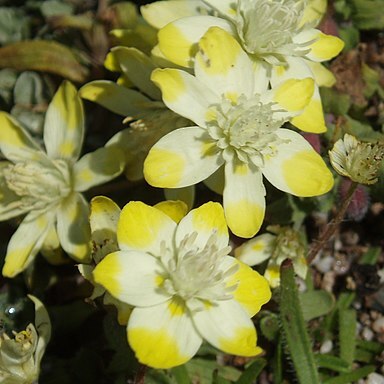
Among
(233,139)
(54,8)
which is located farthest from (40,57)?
(233,139)

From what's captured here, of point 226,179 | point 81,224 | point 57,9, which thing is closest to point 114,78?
point 57,9

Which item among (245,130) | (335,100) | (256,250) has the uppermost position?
(245,130)

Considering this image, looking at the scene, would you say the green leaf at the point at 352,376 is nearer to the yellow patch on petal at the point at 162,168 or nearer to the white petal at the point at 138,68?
the yellow patch on petal at the point at 162,168

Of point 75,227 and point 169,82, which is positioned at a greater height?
point 169,82

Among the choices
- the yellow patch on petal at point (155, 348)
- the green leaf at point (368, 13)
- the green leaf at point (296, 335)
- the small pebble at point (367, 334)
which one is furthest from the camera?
the green leaf at point (368, 13)

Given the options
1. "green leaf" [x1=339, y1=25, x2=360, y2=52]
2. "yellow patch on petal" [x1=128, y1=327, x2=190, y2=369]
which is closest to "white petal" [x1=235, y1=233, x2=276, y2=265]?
"yellow patch on petal" [x1=128, y1=327, x2=190, y2=369]

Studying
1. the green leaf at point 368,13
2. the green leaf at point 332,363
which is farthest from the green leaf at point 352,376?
the green leaf at point 368,13

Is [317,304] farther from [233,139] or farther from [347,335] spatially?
[233,139]
